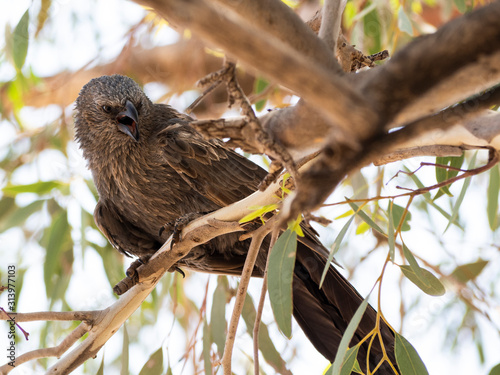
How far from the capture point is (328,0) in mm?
1014

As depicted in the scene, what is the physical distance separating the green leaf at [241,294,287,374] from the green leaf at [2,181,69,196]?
109 cm

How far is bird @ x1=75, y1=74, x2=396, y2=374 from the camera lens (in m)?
1.90

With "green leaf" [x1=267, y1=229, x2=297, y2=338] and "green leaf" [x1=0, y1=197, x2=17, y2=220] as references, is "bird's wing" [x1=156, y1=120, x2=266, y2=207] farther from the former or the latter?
"green leaf" [x1=0, y1=197, x2=17, y2=220]

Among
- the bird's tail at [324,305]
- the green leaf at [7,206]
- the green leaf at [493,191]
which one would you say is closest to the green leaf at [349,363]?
the bird's tail at [324,305]

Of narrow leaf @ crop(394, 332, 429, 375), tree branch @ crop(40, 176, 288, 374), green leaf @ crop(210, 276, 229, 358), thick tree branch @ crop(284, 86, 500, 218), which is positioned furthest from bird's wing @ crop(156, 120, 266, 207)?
thick tree branch @ crop(284, 86, 500, 218)

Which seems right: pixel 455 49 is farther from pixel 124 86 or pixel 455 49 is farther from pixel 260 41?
pixel 124 86

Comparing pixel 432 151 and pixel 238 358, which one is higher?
pixel 238 358

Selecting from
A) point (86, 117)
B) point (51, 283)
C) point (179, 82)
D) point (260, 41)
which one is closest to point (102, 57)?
point (179, 82)

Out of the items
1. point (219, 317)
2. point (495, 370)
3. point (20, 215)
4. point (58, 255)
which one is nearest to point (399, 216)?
point (495, 370)

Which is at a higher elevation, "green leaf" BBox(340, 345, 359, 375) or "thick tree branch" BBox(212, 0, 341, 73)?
"thick tree branch" BBox(212, 0, 341, 73)

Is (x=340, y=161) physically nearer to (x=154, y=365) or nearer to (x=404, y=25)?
(x=404, y=25)

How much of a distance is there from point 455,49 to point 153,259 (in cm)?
142

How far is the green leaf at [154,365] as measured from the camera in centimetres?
203

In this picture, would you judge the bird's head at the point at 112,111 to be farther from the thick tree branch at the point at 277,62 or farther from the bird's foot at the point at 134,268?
the thick tree branch at the point at 277,62
